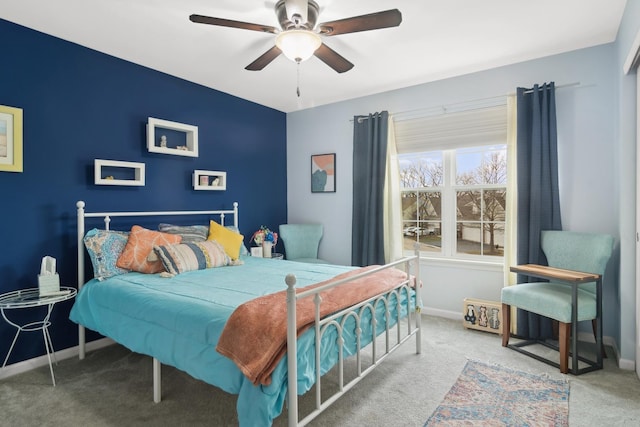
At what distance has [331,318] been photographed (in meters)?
1.78

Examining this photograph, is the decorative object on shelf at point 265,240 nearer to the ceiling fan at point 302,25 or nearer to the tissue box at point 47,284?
the tissue box at point 47,284

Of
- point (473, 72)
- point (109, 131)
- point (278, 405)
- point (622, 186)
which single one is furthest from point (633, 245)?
point (109, 131)

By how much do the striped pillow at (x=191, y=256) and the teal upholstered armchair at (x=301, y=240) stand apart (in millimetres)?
1295

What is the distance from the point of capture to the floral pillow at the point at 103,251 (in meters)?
2.66

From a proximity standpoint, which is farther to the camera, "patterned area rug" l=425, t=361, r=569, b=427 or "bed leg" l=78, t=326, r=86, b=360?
"bed leg" l=78, t=326, r=86, b=360

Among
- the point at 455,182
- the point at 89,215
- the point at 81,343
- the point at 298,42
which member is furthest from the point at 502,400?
the point at 89,215

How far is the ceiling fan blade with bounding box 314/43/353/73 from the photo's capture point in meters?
2.37

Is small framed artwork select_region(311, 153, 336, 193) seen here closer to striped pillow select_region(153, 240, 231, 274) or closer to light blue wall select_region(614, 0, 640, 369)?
striped pillow select_region(153, 240, 231, 274)

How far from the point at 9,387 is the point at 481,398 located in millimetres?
3112

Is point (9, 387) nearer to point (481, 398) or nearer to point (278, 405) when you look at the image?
point (278, 405)

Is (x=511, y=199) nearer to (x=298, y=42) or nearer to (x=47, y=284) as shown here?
(x=298, y=42)

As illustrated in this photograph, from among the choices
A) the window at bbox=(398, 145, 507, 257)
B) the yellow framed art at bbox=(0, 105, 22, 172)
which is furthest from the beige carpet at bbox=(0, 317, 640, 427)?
the yellow framed art at bbox=(0, 105, 22, 172)

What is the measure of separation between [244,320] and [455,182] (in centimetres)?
296

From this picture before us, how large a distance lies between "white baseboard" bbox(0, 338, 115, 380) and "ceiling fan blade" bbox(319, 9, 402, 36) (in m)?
3.09
